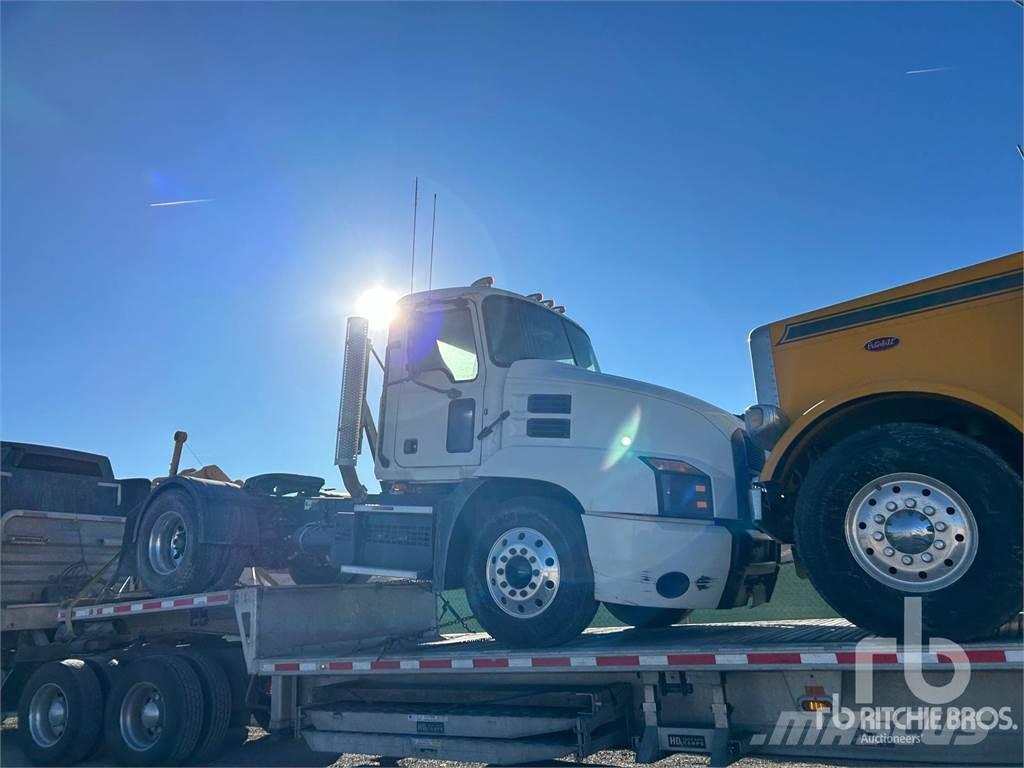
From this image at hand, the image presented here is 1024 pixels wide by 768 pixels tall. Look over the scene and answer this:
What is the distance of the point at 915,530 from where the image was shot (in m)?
3.96

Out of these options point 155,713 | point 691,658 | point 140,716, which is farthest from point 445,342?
point 140,716

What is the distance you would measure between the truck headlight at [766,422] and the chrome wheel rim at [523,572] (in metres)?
1.48

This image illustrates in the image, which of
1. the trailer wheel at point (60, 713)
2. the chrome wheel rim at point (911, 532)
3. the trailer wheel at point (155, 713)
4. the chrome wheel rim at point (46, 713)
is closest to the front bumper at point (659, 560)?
the chrome wheel rim at point (911, 532)

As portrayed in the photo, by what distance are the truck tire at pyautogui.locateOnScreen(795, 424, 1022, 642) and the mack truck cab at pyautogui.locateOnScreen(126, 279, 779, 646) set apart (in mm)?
1092

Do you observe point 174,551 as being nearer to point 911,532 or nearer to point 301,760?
point 301,760

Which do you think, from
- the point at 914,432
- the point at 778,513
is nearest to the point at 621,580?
the point at 778,513

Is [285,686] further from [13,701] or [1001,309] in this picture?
[1001,309]

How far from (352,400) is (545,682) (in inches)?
106

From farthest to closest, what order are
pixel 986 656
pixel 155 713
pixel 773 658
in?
1. pixel 155 713
2. pixel 773 658
3. pixel 986 656

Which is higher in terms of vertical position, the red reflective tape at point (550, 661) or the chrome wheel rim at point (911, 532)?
the chrome wheel rim at point (911, 532)

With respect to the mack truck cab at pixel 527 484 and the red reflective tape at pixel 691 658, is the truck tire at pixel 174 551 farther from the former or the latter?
the red reflective tape at pixel 691 658

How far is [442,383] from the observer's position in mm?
6266

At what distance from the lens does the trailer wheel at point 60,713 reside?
6.93 meters

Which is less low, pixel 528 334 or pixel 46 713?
pixel 528 334
